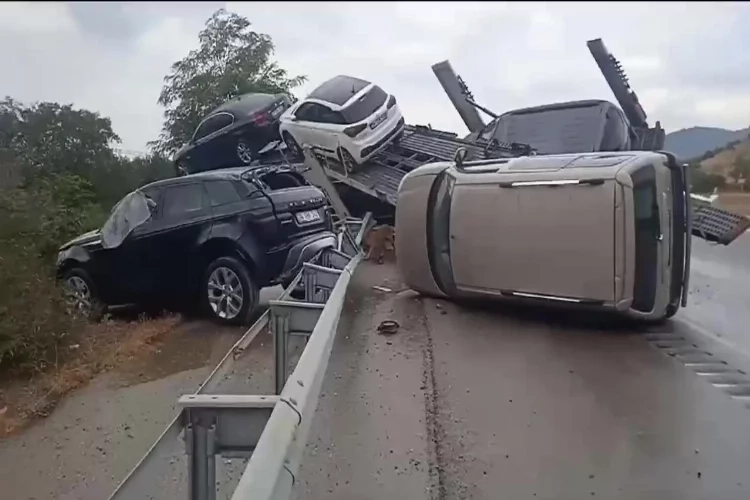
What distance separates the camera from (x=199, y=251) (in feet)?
28.5

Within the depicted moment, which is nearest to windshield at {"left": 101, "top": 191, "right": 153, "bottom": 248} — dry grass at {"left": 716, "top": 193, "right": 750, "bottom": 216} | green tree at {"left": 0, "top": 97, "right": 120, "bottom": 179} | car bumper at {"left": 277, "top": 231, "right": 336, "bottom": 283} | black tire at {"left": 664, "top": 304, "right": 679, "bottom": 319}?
green tree at {"left": 0, "top": 97, "right": 120, "bottom": 179}

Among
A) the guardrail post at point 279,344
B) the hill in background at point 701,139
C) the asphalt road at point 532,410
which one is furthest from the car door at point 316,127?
the guardrail post at point 279,344

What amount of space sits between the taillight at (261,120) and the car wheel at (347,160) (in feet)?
6.99

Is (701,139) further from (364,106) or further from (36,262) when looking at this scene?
(36,262)

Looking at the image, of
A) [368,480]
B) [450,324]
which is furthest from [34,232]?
[368,480]

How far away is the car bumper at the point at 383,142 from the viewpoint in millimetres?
11828

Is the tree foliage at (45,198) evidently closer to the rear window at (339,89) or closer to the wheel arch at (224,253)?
the wheel arch at (224,253)

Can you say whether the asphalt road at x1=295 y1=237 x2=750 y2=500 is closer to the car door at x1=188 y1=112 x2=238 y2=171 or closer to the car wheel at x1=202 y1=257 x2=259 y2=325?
the car wheel at x1=202 y1=257 x2=259 y2=325

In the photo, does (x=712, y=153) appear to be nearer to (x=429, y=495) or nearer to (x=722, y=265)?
(x=722, y=265)

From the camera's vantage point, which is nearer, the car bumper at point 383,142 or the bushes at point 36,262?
the bushes at point 36,262

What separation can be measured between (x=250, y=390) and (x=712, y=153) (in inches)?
199

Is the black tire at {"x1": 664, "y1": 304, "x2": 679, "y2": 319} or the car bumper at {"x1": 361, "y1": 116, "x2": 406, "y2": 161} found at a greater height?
the car bumper at {"x1": 361, "y1": 116, "x2": 406, "y2": 161}

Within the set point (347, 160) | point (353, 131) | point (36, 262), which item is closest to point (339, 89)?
point (353, 131)

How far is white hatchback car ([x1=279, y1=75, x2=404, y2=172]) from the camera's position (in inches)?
449
